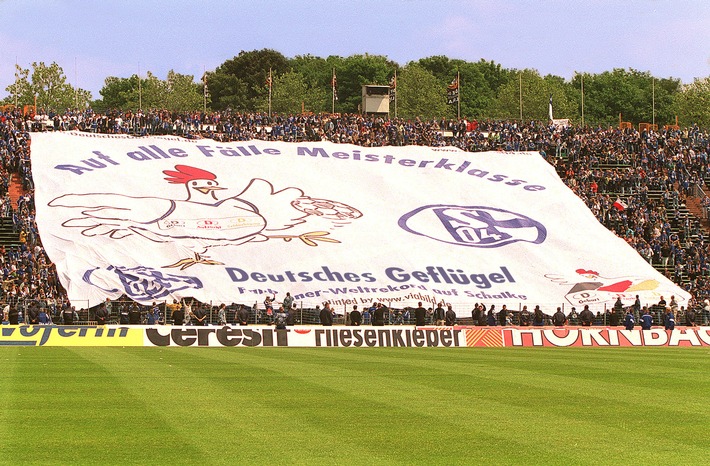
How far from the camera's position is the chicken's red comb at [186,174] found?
57.2 meters

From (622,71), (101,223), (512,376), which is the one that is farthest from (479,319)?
(622,71)

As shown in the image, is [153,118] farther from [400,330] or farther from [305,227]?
[400,330]

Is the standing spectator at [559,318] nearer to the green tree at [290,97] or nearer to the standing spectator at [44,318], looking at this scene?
the standing spectator at [44,318]

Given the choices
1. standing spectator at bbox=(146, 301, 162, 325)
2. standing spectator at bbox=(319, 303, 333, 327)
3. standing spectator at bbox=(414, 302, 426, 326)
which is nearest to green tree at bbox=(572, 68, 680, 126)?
standing spectator at bbox=(414, 302, 426, 326)

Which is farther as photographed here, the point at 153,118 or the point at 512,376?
the point at 153,118

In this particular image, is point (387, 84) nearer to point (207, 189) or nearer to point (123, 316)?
point (207, 189)

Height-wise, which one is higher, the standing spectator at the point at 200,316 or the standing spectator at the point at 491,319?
the standing spectator at the point at 200,316

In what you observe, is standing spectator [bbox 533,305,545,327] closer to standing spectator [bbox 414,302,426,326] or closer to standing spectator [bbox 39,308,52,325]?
standing spectator [bbox 414,302,426,326]

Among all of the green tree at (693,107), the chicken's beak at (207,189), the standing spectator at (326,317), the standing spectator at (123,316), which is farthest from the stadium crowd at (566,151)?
the green tree at (693,107)

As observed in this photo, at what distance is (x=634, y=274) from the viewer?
54.2 metres

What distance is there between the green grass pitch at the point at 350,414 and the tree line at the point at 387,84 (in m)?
99.9

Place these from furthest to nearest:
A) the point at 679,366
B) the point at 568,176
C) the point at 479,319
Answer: the point at 568,176 < the point at 479,319 < the point at 679,366

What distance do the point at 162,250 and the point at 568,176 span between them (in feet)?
94.1

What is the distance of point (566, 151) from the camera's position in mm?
72000
